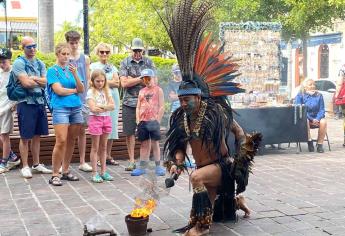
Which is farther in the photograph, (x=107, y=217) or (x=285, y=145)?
(x=285, y=145)

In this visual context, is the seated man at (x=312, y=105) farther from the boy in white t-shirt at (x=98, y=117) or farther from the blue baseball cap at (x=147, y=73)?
the boy in white t-shirt at (x=98, y=117)

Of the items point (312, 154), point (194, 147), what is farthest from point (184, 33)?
point (312, 154)

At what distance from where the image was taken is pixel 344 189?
6648 millimetres

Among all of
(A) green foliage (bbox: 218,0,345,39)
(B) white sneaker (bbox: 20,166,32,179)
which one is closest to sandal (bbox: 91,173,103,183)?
(B) white sneaker (bbox: 20,166,32,179)

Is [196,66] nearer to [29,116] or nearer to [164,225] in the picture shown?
[164,225]

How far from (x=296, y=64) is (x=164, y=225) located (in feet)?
109

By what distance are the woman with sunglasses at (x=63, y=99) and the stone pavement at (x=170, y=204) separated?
1.66 ft

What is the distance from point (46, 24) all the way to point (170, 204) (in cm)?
952

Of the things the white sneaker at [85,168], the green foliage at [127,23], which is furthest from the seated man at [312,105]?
the green foliage at [127,23]

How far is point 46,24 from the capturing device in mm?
14039

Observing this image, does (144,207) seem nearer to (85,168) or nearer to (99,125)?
(99,125)

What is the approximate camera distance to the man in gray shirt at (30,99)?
7.25 meters

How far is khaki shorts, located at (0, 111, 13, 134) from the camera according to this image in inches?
306

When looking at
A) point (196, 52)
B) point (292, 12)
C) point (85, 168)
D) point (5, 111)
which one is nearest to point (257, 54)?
point (85, 168)
